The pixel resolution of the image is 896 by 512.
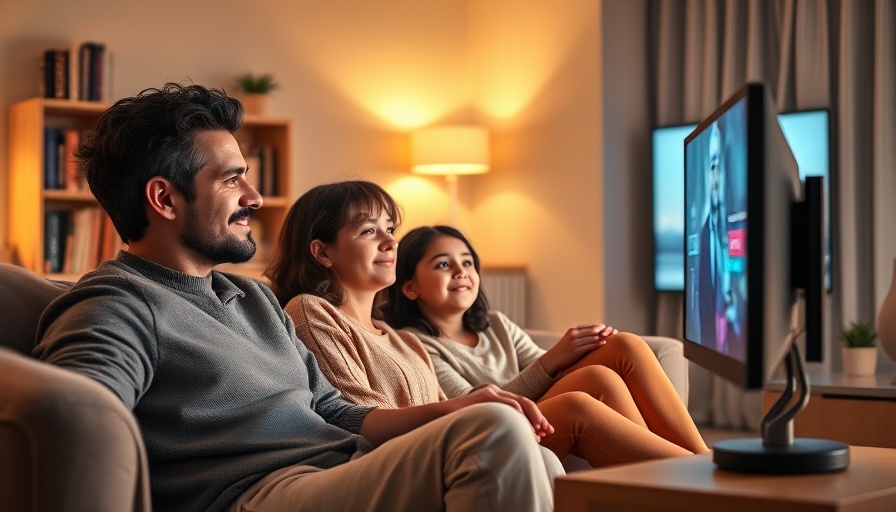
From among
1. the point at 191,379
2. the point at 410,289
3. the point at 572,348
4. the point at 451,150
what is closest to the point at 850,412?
the point at 572,348

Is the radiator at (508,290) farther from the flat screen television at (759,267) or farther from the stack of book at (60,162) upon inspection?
the flat screen television at (759,267)

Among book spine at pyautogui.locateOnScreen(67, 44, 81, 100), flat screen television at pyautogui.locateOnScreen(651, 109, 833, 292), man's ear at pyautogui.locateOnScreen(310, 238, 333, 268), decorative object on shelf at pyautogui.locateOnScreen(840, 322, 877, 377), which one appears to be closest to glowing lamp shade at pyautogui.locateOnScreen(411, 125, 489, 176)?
flat screen television at pyautogui.locateOnScreen(651, 109, 833, 292)

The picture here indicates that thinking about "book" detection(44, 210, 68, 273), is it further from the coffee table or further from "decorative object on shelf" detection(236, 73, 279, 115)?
the coffee table

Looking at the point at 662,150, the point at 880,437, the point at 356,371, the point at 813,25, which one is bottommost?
the point at 880,437

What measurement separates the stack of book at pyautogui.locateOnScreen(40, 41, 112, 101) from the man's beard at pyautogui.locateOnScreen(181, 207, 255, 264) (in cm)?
298

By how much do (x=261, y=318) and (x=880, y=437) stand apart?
1732 millimetres

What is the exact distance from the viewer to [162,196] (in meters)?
1.91

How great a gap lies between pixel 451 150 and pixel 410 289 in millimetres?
2670

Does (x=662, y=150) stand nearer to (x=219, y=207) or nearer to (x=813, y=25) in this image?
(x=813, y=25)

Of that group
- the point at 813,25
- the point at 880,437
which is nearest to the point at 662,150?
the point at 813,25

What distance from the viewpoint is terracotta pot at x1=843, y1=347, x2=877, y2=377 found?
336 centimetres

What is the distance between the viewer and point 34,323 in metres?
1.89

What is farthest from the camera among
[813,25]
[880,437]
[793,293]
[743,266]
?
[813,25]

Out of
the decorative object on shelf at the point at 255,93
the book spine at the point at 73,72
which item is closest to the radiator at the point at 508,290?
the decorative object on shelf at the point at 255,93
